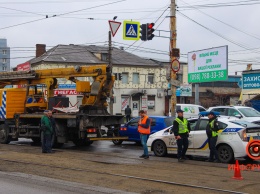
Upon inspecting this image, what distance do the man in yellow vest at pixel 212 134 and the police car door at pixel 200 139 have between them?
0.56m

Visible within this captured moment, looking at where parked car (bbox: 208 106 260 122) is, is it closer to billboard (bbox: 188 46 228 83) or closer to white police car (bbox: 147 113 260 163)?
white police car (bbox: 147 113 260 163)

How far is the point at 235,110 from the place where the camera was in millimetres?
21594

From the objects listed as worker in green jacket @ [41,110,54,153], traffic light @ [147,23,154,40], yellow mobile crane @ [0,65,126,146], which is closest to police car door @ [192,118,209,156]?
yellow mobile crane @ [0,65,126,146]

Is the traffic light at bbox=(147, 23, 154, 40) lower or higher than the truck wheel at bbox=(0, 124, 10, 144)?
higher

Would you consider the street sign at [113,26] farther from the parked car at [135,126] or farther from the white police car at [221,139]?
the white police car at [221,139]

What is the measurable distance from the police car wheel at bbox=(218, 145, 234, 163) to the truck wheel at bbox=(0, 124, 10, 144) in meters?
10.9

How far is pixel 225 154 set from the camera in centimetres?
1309

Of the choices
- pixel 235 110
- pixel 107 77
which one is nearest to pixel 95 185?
pixel 107 77

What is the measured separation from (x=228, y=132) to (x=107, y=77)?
613cm

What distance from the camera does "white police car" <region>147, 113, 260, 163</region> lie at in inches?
504

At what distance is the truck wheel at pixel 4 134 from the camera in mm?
20084

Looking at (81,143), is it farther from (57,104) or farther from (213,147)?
(213,147)

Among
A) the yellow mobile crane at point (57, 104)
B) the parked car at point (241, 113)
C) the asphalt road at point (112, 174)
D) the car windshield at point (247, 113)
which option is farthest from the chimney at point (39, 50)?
the asphalt road at point (112, 174)

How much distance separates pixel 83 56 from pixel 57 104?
32.0 meters
